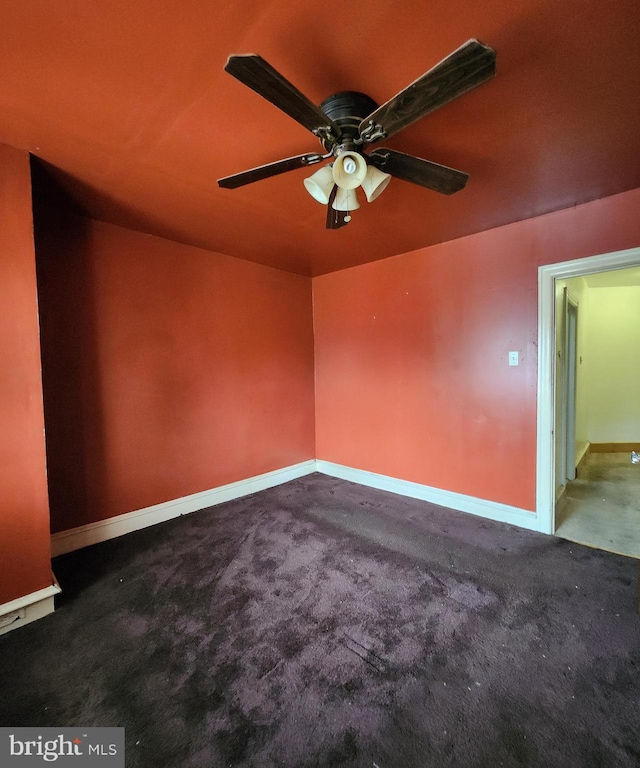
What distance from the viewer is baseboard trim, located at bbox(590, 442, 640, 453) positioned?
15.2 ft

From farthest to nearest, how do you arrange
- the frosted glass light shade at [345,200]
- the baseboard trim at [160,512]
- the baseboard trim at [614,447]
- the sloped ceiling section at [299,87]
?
the baseboard trim at [614,447] < the baseboard trim at [160,512] < the frosted glass light shade at [345,200] < the sloped ceiling section at [299,87]

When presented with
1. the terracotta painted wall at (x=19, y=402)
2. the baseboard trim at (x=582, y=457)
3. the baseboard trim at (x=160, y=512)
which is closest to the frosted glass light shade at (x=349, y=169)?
the terracotta painted wall at (x=19, y=402)

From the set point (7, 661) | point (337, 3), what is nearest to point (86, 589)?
point (7, 661)

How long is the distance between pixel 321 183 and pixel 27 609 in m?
2.58

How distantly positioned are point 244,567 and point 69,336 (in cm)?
204

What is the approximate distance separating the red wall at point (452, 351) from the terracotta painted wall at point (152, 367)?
2.50ft

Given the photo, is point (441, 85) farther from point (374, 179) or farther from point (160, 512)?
point (160, 512)

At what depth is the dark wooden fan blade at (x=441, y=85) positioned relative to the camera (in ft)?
2.89

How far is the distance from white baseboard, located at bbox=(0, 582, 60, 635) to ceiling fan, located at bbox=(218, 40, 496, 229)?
2269mm

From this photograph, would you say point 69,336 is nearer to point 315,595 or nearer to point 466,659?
point 315,595

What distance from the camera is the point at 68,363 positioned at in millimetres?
2381

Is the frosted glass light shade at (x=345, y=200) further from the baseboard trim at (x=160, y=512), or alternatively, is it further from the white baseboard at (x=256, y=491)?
the baseboard trim at (x=160, y=512)

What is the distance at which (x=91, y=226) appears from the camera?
2.46m

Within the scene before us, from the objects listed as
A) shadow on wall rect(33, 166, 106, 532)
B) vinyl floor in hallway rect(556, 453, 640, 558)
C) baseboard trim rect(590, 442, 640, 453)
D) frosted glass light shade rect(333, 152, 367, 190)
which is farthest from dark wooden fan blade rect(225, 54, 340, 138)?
baseboard trim rect(590, 442, 640, 453)
